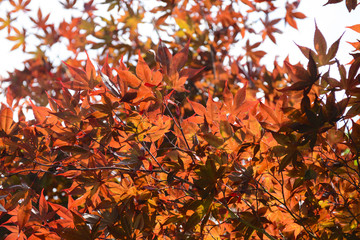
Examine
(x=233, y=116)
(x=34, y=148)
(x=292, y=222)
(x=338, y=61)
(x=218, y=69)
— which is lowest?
(x=34, y=148)

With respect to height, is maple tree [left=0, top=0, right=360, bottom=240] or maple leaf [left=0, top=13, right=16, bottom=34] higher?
maple leaf [left=0, top=13, right=16, bottom=34]

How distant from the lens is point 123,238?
2.67 ft

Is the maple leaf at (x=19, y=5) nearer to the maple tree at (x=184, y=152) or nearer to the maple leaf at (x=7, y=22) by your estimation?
the maple leaf at (x=7, y=22)

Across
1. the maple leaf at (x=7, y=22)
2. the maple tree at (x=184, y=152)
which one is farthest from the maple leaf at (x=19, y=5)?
the maple tree at (x=184, y=152)

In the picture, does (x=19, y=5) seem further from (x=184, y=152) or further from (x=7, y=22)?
(x=184, y=152)

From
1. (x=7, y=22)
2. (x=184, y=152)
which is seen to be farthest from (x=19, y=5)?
(x=184, y=152)

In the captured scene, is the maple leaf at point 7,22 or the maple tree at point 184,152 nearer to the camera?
the maple tree at point 184,152

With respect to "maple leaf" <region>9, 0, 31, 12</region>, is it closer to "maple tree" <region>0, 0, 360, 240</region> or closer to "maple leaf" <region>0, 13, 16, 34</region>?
"maple leaf" <region>0, 13, 16, 34</region>

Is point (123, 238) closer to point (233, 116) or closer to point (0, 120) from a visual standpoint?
point (233, 116)

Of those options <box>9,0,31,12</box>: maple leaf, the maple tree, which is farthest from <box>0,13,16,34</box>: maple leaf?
the maple tree

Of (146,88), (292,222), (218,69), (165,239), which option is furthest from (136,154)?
(218,69)

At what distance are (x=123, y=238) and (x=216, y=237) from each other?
32 centimetres

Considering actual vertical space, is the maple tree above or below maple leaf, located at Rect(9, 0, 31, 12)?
below

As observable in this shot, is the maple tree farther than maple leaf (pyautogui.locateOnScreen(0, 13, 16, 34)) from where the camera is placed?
No
